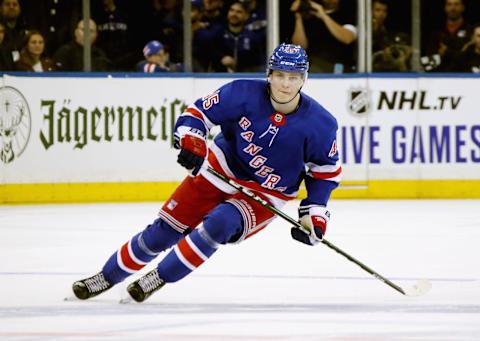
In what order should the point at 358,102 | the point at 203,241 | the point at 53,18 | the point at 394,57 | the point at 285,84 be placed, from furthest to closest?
the point at 394,57, the point at 358,102, the point at 53,18, the point at 285,84, the point at 203,241

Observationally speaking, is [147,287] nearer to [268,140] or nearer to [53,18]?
[268,140]

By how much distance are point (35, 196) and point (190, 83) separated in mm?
1492

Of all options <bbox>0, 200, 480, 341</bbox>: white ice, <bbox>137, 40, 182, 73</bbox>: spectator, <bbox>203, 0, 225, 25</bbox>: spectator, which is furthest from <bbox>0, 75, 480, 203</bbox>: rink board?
<bbox>0, 200, 480, 341</bbox>: white ice

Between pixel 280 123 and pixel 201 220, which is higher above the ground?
pixel 280 123

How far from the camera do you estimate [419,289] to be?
5.15 m

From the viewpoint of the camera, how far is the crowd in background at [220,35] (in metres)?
9.98

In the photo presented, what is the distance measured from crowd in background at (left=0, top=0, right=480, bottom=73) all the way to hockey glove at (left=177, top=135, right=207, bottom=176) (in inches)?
212

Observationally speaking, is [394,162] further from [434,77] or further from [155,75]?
[155,75]

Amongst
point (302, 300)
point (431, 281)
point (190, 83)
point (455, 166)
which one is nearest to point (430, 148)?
point (455, 166)

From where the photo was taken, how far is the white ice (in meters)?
4.19

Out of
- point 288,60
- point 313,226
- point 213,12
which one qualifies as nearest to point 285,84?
point 288,60

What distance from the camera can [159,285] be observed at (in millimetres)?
4805

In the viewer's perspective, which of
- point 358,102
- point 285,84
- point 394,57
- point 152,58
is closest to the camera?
point 285,84

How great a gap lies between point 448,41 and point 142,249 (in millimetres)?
6354
